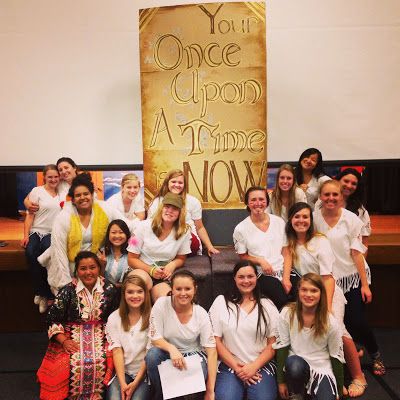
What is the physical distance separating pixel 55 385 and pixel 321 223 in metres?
1.95

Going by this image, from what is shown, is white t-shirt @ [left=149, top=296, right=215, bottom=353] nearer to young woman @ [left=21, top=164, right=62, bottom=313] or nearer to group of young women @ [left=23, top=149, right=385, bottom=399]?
group of young women @ [left=23, top=149, right=385, bottom=399]

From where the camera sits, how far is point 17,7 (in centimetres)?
475

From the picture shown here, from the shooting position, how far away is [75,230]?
11.9ft

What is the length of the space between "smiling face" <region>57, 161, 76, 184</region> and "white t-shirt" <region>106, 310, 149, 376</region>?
1.44 m

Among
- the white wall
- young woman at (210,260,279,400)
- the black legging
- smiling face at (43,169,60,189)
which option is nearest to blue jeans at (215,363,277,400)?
young woman at (210,260,279,400)

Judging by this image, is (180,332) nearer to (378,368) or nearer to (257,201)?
(257,201)

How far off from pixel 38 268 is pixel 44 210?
0.45 meters

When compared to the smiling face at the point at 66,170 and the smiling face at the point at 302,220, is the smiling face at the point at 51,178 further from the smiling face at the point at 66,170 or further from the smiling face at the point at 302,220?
the smiling face at the point at 302,220

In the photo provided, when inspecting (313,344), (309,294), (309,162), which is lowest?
(313,344)

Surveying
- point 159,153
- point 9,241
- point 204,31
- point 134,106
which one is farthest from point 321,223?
point 9,241

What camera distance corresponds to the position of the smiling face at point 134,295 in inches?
122

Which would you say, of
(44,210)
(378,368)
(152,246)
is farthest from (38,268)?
(378,368)

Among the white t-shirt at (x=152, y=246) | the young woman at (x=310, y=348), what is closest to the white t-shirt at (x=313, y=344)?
the young woman at (x=310, y=348)

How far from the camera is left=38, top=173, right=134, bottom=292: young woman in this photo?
143 inches
